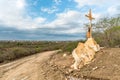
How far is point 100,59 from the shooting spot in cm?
1642

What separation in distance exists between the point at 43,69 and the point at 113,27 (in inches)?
421

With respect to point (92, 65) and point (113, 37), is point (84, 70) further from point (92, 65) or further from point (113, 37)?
point (113, 37)

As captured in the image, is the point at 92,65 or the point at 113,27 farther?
the point at 113,27

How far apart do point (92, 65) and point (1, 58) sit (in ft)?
55.3

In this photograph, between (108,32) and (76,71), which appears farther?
(108,32)

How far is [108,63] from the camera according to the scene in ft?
51.3

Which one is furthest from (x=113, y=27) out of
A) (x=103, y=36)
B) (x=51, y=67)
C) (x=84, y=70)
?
(x=84, y=70)

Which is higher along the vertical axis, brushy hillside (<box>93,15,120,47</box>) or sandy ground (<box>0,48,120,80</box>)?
brushy hillside (<box>93,15,120,47</box>)

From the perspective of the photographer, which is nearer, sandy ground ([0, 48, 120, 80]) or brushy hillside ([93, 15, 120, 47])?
sandy ground ([0, 48, 120, 80])

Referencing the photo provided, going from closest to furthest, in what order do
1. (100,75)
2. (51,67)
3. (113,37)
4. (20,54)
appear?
(100,75) < (51,67) < (113,37) < (20,54)

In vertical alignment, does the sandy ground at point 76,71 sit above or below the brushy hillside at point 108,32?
below

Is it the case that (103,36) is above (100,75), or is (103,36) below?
above

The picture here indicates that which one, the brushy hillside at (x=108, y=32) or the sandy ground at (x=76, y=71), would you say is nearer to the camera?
the sandy ground at (x=76, y=71)

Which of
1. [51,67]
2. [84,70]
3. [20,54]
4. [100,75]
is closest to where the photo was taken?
[100,75]
